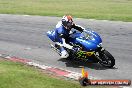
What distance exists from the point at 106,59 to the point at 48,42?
18.5ft

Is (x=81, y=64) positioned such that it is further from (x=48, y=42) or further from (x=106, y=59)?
(x=48, y=42)

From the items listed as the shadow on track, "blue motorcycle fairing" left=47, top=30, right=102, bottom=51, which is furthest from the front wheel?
"blue motorcycle fairing" left=47, top=30, right=102, bottom=51

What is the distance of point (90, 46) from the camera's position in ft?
39.0

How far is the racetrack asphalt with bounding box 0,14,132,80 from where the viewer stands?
11.9 meters

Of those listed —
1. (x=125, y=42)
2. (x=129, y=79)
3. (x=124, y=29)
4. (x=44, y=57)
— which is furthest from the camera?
(x=124, y=29)

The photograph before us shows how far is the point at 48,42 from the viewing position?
17.0 m

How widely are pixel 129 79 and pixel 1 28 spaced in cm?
1392

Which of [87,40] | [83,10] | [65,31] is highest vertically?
[65,31]

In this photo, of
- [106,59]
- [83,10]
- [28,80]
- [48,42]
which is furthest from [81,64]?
[83,10]

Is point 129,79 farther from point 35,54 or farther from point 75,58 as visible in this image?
point 35,54

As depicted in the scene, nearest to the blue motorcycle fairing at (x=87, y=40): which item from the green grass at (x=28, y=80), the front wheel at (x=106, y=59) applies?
the front wheel at (x=106, y=59)

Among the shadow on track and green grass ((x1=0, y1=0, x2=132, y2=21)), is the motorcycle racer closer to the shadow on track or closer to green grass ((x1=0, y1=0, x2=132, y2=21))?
the shadow on track

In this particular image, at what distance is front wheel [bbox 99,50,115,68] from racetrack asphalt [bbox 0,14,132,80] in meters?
0.17

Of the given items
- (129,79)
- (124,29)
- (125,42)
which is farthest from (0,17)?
(129,79)
